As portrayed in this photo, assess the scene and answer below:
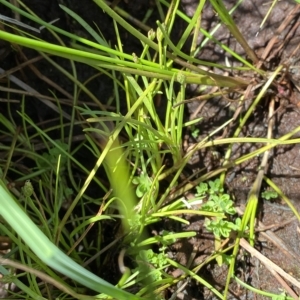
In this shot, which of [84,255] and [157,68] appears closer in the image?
[157,68]

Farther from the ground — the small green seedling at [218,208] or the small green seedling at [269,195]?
the small green seedling at [269,195]

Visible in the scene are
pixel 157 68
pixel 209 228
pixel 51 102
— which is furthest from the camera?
pixel 51 102

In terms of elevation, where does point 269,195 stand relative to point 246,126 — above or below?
below

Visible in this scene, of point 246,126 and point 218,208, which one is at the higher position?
point 246,126

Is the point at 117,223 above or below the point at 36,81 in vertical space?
below

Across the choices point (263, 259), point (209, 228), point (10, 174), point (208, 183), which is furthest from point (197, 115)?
point (10, 174)

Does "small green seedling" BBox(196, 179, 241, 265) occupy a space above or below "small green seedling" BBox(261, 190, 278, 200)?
below

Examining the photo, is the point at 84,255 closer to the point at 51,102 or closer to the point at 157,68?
the point at 51,102

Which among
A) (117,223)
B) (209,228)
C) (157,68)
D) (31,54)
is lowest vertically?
(117,223)
